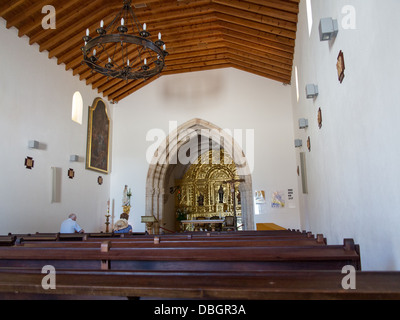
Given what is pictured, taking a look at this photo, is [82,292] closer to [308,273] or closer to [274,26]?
[308,273]

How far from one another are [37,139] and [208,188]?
10.2 m

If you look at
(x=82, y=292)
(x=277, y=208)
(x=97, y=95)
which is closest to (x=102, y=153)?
(x=97, y=95)

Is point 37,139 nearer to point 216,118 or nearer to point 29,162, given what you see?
point 29,162

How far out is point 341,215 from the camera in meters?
3.96

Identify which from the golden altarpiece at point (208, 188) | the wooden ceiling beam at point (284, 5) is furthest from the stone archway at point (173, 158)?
the wooden ceiling beam at point (284, 5)

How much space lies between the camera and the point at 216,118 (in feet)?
39.0

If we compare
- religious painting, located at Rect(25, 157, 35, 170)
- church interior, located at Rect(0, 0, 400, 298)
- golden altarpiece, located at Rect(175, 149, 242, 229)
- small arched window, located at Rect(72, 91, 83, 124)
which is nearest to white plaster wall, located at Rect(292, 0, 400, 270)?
church interior, located at Rect(0, 0, 400, 298)

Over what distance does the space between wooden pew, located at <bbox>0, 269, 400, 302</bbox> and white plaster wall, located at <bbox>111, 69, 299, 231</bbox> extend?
954 cm

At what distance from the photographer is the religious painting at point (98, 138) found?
10836 millimetres

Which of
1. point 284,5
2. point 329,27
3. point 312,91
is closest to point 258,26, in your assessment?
point 284,5

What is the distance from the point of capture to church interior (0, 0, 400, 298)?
9.12 feet

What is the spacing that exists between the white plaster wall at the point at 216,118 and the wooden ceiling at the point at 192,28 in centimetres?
79

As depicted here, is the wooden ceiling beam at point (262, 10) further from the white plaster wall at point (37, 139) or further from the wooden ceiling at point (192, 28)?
the white plaster wall at point (37, 139)

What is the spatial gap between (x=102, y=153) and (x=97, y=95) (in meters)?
2.03
